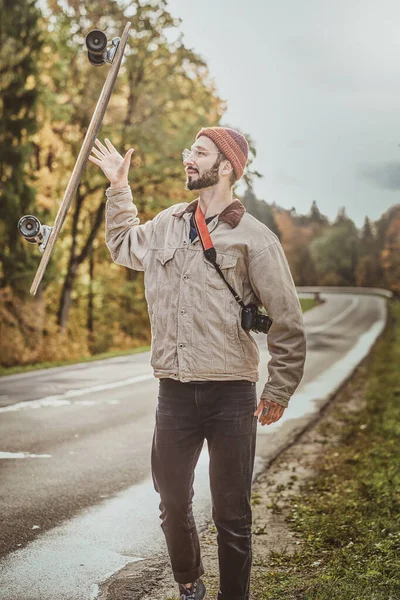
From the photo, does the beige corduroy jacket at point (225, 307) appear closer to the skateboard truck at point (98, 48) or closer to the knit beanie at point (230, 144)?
the knit beanie at point (230, 144)

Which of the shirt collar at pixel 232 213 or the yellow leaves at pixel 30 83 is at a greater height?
the yellow leaves at pixel 30 83

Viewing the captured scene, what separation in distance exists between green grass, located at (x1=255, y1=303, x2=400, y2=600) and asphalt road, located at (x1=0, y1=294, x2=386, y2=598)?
1018mm

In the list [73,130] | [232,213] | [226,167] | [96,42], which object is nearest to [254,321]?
[232,213]

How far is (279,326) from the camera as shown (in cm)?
346

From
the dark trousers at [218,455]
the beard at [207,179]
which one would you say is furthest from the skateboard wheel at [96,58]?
the dark trousers at [218,455]

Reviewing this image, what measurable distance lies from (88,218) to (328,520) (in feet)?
79.4

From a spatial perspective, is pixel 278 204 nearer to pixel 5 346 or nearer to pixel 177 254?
pixel 177 254

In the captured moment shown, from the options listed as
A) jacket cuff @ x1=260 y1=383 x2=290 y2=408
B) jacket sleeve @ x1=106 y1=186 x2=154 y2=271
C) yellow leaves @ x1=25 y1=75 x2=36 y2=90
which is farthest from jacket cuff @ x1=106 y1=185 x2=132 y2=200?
yellow leaves @ x1=25 y1=75 x2=36 y2=90

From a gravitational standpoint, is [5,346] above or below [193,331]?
below

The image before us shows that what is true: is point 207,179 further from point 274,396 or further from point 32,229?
point 274,396

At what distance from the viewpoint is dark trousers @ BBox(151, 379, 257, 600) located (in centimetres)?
348

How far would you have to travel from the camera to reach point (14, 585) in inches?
164

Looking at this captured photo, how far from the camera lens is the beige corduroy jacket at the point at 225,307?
346 cm

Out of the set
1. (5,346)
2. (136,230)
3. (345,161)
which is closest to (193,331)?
(136,230)
